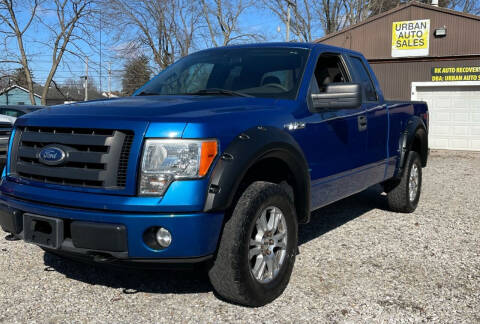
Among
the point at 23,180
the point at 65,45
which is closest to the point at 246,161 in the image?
the point at 23,180

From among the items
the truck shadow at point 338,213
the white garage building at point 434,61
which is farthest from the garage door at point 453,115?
the truck shadow at point 338,213

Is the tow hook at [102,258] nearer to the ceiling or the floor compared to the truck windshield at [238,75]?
nearer to the floor

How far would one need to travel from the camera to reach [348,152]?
14.5ft

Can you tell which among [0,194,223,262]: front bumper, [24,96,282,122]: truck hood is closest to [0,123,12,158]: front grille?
[24,96,282,122]: truck hood

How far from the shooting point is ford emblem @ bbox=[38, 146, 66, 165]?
9.78ft

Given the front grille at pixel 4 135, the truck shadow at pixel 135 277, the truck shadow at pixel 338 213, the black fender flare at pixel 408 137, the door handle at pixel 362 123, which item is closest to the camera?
the truck shadow at pixel 135 277

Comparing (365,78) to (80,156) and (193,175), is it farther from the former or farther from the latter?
(80,156)

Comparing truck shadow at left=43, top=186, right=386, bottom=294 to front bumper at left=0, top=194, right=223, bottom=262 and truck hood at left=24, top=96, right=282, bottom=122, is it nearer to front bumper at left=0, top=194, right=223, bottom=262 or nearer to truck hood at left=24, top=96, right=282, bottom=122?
front bumper at left=0, top=194, right=223, bottom=262

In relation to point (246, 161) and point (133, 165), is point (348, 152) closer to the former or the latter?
point (246, 161)

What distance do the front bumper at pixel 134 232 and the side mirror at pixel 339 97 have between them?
1.51 m

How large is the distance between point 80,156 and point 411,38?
56.9 feet

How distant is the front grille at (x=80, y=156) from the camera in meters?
2.81

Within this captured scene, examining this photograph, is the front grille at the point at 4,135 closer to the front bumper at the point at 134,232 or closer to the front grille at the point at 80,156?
the front grille at the point at 80,156

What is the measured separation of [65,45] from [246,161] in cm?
2361
